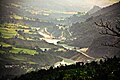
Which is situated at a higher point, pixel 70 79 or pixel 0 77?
pixel 70 79

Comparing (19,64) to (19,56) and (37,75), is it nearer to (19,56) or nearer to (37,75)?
(19,56)

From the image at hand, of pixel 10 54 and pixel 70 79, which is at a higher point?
pixel 70 79

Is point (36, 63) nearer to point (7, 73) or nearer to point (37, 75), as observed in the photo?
point (7, 73)

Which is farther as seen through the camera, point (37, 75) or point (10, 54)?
point (10, 54)

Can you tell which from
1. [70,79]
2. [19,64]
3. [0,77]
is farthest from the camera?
[19,64]

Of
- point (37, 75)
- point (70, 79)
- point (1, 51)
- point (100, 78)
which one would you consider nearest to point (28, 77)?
point (37, 75)

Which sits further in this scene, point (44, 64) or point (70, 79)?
point (44, 64)

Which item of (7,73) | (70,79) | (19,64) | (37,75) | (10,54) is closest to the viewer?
(70,79)

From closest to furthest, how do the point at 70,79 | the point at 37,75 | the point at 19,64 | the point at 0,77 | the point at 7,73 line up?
the point at 70,79
the point at 37,75
the point at 0,77
the point at 7,73
the point at 19,64

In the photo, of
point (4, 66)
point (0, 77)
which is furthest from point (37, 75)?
point (4, 66)
